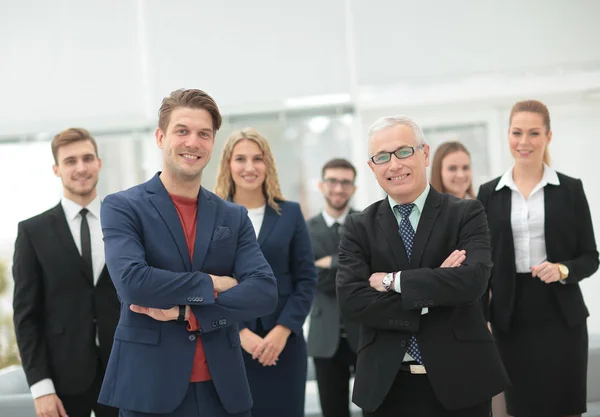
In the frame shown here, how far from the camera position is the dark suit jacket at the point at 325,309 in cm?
435

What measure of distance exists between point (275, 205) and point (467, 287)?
1.34 meters

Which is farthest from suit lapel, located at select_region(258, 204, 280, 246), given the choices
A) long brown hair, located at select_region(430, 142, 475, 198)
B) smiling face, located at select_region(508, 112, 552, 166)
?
smiling face, located at select_region(508, 112, 552, 166)

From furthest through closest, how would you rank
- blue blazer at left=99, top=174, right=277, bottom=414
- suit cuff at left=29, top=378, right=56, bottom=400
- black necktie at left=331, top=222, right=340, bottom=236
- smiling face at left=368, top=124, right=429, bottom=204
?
black necktie at left=331, top=222, right=340, bottom=236 → suit cuff at left=29, top=378, right=56, bottom=400 → smiling face at left=368, top=124, right=429, bottom=204 → blue blazer at left=99, top=174, right=277, bottom=414

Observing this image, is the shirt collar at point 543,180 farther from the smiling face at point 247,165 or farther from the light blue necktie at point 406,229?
the smiling face at point 247,165

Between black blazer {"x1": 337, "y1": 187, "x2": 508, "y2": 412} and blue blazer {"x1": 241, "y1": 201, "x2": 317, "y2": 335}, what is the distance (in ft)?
2.49

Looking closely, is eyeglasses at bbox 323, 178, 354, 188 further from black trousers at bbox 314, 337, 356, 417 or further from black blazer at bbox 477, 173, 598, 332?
black blazer at bbox 477, 173, 598, 332

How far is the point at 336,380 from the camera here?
4.39 m

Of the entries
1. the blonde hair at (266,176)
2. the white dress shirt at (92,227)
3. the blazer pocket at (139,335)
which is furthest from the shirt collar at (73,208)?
the blazer pocket at (139,335)

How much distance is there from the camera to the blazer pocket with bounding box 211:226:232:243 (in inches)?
101

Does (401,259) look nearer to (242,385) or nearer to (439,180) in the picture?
(242,385)

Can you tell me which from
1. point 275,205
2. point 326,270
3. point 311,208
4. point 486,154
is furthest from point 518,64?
point 275,205

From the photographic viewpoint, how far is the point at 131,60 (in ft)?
21.4

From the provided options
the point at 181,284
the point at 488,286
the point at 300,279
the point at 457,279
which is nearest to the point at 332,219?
the point at 300,279

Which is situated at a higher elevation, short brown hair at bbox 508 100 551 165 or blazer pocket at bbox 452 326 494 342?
short brown hair at bbox 508 100 551 165
